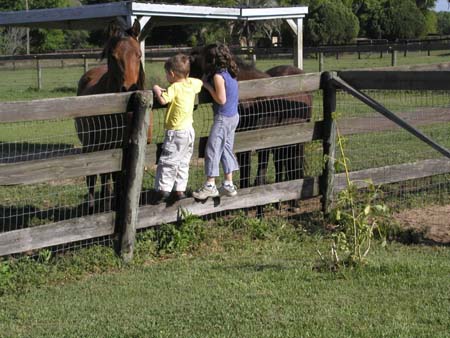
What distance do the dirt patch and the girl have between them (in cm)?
209

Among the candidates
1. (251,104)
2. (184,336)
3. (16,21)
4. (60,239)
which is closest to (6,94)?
(16,21)

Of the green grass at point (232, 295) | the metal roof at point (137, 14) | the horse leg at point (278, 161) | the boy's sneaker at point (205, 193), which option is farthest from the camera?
the metal roof at point (137, 14)

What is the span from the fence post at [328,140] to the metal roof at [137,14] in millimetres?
9141

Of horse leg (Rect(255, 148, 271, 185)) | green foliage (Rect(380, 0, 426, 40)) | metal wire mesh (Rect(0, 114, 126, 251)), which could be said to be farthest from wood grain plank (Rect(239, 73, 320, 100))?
green foliage (Rect(380, 0, 426, 40))

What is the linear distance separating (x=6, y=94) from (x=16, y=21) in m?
6.38

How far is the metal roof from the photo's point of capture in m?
16.5

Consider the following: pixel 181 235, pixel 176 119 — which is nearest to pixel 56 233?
pixel 181 235

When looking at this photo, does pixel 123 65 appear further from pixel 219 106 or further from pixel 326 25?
pixel 326 25

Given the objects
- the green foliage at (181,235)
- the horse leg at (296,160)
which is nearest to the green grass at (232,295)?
the green foliage at (181,235)

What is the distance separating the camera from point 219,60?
22.1 ft

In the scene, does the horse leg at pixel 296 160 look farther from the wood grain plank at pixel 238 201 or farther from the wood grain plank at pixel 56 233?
the wood grain plank at pixel 56 233

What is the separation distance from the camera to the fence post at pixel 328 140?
26.3 feet

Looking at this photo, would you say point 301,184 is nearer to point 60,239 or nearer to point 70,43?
point 60,239

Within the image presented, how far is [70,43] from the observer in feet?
258
